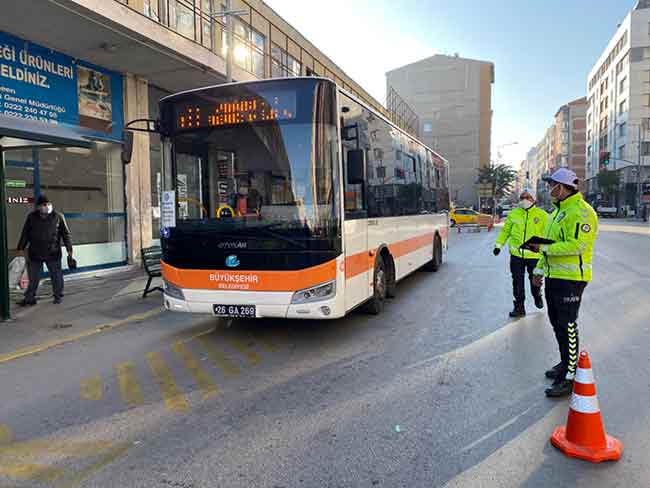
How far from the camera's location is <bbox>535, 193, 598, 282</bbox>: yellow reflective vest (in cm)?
438

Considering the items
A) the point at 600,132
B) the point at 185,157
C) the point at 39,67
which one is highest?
the point at 600,132

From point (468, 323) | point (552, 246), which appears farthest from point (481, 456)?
point (468, 323)

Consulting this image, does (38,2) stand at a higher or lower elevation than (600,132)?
lower

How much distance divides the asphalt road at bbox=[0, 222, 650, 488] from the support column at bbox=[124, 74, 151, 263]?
6937 mm

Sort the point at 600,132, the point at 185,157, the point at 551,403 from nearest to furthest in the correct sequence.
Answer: the point at 551,403 → the point at 185,157 → the point at 600,132

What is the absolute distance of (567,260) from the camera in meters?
4.52

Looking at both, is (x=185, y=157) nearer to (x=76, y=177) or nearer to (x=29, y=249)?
(x=29, y=249)

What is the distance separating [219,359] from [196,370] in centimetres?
42

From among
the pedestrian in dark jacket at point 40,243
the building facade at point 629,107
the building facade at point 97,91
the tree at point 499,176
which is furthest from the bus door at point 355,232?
the tree at point 499,176

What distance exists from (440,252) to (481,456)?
1059cm

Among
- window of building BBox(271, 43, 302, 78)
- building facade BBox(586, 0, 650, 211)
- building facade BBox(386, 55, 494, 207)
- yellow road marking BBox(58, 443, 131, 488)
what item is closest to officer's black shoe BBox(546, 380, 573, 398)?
yellow road marking BBox(58, 443, 131, 488)

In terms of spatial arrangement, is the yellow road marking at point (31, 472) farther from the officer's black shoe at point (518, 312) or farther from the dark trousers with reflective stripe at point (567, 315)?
the officer's black shoe at point (518, 312)

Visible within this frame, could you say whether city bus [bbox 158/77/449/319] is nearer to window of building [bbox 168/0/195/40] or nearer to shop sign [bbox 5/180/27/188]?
shop sign [bbox 5/180/27/188]

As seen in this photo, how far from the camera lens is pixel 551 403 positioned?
170 inches
